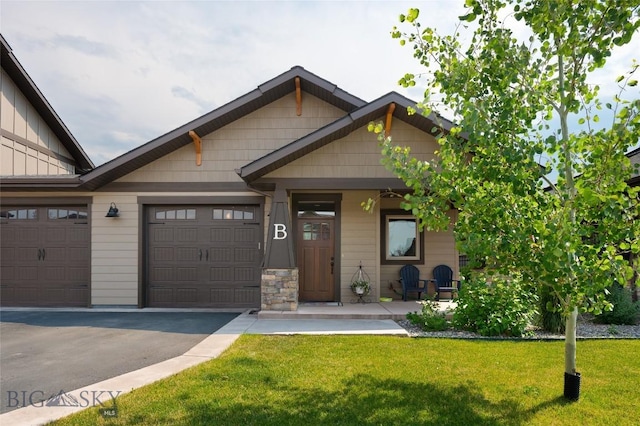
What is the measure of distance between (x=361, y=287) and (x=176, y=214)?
4806 millimetres

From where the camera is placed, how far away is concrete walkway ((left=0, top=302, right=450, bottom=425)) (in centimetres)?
363

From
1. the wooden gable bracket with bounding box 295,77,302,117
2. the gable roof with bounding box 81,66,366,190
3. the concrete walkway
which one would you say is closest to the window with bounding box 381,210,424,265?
the concrete walkway

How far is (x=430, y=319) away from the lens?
22.5ft

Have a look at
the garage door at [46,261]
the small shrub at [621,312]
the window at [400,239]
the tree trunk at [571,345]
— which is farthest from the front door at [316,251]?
the tree trunk at [571,345]

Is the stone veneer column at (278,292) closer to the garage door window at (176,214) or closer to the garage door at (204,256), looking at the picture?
the garage door at (204,256)

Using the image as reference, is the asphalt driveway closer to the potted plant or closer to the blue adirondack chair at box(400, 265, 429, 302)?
the potted plant

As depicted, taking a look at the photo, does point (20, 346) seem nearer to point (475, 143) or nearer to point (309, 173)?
point (309, 173)

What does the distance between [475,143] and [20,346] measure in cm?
690

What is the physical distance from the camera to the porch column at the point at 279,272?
8062mm

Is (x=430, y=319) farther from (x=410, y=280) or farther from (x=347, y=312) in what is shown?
(x=410, y=280)

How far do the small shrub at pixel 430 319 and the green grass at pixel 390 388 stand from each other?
900 mm

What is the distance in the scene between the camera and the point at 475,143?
375 cm

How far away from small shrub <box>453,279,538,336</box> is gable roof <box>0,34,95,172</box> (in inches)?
509

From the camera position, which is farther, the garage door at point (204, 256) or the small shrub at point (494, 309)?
the garage door at point (204, 256)
